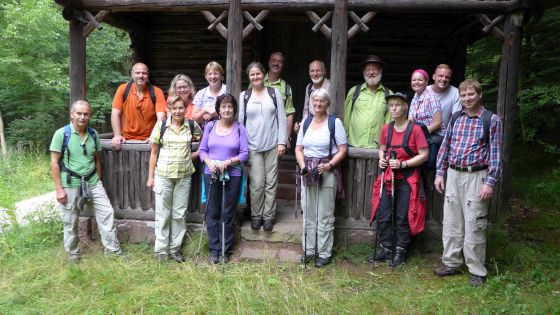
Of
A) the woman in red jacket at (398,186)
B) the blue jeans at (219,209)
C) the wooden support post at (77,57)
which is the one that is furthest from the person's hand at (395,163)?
the wooden support post at (77,57)

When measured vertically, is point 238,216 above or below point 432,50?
A: below

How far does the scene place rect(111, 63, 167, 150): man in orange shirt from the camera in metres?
5.62

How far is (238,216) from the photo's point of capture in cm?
582

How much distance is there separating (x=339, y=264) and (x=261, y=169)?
148 cm

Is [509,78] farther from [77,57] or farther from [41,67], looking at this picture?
[41,67]

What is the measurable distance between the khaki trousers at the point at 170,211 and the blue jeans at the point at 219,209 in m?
0.29

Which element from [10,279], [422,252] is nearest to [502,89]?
[422,252]

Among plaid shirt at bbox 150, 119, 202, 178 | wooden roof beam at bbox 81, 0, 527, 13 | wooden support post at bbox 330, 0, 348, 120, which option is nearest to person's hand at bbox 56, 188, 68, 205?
plaid shirt at bbox 150, 119, 202, 178

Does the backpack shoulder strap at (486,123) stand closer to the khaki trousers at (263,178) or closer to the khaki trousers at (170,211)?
the khaki trousers at (263,178)

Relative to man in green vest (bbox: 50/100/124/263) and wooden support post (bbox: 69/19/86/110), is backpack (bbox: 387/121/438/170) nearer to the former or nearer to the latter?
man in green vest (bbox: 50/100/124/263)

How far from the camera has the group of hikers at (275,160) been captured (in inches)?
190

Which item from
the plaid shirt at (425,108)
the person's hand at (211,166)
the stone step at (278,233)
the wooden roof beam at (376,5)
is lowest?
the stone step at (278,233)

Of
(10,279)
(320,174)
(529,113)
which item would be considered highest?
(529,113)

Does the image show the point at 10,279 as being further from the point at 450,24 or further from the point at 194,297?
the point at 450,24
